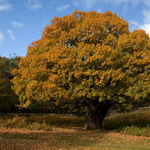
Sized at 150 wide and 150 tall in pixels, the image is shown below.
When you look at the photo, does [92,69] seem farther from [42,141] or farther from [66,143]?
[42,141]

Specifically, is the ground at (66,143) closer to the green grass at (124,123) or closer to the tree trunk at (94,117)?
the green grass at (124,123)

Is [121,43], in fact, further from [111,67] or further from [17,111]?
[17,111]

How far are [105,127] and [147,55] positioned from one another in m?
8.71

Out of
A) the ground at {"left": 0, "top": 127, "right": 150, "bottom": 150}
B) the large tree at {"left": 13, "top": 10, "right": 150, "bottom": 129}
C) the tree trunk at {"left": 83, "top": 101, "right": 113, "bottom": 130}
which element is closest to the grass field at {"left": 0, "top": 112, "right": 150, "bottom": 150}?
the ground at {"left": 0, "top": 127, "right": 150, "bottom": 150}

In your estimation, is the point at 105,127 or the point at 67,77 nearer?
the point at 67,77

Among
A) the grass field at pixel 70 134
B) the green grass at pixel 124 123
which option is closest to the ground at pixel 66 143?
the grass field at pixel 70 134

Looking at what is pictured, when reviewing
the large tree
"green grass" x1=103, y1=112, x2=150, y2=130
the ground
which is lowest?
"green grass" x1=103, y1=112, x2=150, y2=130

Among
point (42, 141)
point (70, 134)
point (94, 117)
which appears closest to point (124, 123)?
point (94, 117)

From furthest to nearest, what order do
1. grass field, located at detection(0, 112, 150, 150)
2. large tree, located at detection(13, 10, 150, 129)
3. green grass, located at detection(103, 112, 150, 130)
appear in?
green grass, located at detection(103, 112, 150, 130) < large tree, located at detection(13, 10, 150, 129) < grass field, located at detection(0, 112, 150, 150)

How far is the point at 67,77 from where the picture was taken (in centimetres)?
1484

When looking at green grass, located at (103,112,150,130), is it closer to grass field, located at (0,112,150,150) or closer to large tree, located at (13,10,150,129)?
grass field, located at (0,112,150,150)

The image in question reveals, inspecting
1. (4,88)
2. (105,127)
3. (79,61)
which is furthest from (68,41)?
(4,88)

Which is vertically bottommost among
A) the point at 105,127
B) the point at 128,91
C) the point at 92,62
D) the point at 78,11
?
the point at 105,127

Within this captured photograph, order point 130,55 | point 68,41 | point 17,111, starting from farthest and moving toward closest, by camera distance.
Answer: point 17,111, point 68,41, point 130,55
